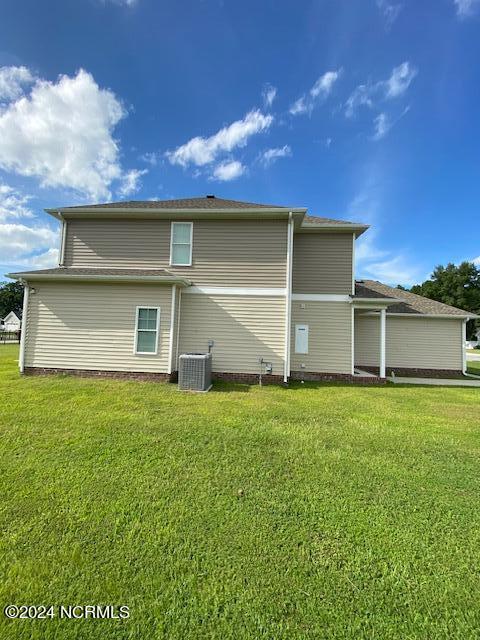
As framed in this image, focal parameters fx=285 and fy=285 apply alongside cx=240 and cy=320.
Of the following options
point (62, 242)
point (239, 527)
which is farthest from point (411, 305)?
point (62, 242)

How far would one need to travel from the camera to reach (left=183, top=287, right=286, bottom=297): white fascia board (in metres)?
9.23

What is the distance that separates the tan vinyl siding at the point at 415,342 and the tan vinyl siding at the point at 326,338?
299 cm

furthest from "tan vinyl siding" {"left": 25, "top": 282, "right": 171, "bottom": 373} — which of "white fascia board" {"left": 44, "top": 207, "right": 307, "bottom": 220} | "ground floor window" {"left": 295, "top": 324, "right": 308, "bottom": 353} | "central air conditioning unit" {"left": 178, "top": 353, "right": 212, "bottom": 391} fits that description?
"ground floor window" {"left": 295, "top": 324, "right": 308, "bottom": 353}

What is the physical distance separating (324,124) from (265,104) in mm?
2720

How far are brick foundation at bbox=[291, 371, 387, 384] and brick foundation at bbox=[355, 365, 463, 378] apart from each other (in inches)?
114

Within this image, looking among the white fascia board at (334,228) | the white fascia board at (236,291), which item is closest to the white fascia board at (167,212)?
the white fascia board at (334,228)

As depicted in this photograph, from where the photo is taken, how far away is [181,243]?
9789 millimetres

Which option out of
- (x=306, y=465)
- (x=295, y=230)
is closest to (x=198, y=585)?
(x=306, y=465)

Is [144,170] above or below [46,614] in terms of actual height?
above

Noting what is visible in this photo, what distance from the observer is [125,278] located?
27.1 ft

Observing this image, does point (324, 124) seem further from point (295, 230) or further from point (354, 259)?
point (354, 259)

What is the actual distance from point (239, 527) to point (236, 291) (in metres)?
7.39

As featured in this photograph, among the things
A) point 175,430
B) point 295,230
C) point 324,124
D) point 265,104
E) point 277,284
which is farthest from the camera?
point 324,124

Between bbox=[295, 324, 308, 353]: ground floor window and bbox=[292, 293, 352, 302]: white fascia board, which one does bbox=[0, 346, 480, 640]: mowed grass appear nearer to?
bbox=[295, 324, 308, 353]: ground floor window
